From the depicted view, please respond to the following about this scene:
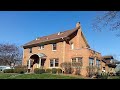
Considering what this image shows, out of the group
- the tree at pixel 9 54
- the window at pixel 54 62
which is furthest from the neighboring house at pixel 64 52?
the tree at pixel 9 54

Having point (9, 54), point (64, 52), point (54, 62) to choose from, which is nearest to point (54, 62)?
point (54, 62)

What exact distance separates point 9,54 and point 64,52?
2804 cm

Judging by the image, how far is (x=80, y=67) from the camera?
1033 inches

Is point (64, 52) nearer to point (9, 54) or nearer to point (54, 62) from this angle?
point (54, 62)

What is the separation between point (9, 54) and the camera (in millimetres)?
53625

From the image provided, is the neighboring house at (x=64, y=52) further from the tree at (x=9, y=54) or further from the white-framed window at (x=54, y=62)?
the tree at (x=9, y=54)

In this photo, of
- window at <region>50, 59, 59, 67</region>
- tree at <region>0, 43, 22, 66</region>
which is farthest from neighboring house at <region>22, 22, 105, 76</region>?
tree at <region>0, 43, 22, 66</region>

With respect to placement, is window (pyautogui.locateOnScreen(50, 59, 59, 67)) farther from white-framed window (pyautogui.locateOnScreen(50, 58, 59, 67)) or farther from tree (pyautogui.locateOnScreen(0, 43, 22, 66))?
tree (pyautogui.locateOnScreen(0, 43, 22, 66))

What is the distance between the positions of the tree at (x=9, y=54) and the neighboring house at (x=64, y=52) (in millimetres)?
19567

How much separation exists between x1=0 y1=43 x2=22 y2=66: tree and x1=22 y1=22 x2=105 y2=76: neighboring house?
19567 millimetres

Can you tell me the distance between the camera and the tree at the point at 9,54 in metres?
52.1
